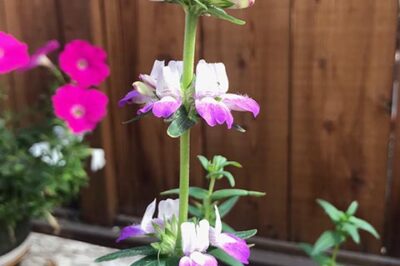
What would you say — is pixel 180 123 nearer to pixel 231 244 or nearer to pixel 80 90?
pixel 231 244

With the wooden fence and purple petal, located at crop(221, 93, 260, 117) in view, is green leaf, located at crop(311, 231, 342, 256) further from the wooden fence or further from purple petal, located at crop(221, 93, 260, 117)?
purple petal, located at crop(221, 93, 260, 117)

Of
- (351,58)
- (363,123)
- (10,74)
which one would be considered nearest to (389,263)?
(363,123)

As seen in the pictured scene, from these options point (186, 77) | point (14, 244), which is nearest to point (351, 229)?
point (186, 77)

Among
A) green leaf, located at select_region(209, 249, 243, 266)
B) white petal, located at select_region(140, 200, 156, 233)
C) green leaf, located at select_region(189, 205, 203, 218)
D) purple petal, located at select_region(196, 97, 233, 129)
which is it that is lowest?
green leaf, located at select_region(209, 249, 243, 266)

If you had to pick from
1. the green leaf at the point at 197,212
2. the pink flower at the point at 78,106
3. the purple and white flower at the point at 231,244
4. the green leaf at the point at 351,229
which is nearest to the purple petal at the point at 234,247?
the purple and white flower at the point at 231,244

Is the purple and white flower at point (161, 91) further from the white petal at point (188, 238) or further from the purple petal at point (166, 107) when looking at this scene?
the white petal at point (188, 238)

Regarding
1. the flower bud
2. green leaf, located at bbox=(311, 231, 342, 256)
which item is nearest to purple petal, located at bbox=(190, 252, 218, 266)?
the flower bud
